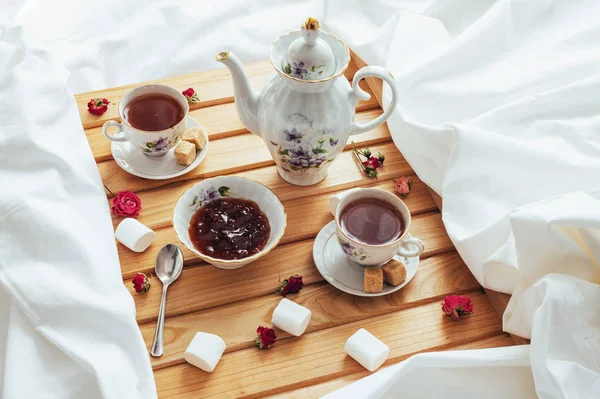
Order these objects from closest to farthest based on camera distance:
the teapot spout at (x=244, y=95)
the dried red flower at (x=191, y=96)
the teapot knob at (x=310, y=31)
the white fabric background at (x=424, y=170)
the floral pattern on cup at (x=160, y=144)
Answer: the white fabric background at (x=424, y=170) < the teapot knob at (x=310, y=31) < the teapot spout at (x=244, y=95) < the floral pattern on cup at (x=160, y=144) < the dried red flower at (x=191, y=96)

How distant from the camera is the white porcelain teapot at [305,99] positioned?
129 centimetres

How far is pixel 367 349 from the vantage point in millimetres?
1168

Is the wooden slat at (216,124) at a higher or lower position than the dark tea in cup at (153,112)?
lower

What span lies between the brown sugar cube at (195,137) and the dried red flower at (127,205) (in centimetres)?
18

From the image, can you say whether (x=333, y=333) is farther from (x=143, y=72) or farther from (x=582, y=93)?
(x=143, y=72)

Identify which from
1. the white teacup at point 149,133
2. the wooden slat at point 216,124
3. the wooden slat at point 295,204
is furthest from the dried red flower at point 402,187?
the white teacup at point 149,133

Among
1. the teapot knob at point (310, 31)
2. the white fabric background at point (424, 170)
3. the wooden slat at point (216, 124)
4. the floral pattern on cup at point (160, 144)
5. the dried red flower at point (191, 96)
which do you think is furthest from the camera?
the dried red flower at point (191, 96)

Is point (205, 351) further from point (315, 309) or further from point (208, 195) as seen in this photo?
point (208, 195)

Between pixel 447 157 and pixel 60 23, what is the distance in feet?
3.93

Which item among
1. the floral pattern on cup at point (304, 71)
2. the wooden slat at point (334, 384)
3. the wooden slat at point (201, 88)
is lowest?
the wooden slat at point (334, 384)

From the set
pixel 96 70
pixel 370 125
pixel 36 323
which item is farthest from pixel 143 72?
pixel 36 323

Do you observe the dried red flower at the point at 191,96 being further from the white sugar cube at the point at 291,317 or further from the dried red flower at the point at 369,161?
the white sugar cube at the point at 291,317

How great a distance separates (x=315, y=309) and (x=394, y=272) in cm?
15

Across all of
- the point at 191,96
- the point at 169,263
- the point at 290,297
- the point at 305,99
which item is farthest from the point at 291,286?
the point at 191,96
